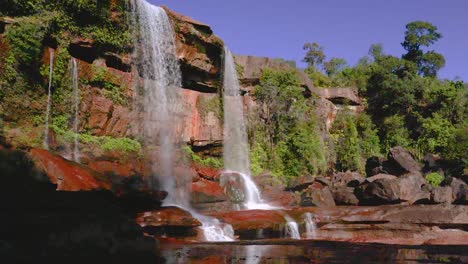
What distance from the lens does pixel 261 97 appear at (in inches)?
1225

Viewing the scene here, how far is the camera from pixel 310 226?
18578 millimetres

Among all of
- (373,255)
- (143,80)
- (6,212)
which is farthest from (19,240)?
(143,80)

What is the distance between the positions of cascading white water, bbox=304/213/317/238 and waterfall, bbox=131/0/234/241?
643 centimetres

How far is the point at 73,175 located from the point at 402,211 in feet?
45.5

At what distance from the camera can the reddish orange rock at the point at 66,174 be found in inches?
489

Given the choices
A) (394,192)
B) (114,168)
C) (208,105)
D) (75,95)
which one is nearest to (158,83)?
(208,105)

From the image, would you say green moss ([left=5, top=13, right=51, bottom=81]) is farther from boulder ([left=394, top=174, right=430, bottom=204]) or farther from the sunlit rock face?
boulder ([left=394, top=174, right=430, bottom=204])

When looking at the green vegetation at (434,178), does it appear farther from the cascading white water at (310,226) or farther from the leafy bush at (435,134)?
the cascading white water at (310,226)

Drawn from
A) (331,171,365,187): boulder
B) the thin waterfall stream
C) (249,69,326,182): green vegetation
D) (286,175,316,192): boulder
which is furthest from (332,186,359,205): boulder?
(249,69,326,182): green vegetation

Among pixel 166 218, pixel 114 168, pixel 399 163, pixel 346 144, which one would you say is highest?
pixel 346 144

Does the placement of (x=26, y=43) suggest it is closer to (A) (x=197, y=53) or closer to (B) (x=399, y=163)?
(A) (x=197, y=53)

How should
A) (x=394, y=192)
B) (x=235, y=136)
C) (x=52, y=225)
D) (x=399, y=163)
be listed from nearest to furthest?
(x=52, y=225) < (x=394, y=192) < (x=235, y=136) < (x=399, y=163)

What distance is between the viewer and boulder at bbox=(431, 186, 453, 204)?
2316cm

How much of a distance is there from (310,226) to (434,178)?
16.1 meters
